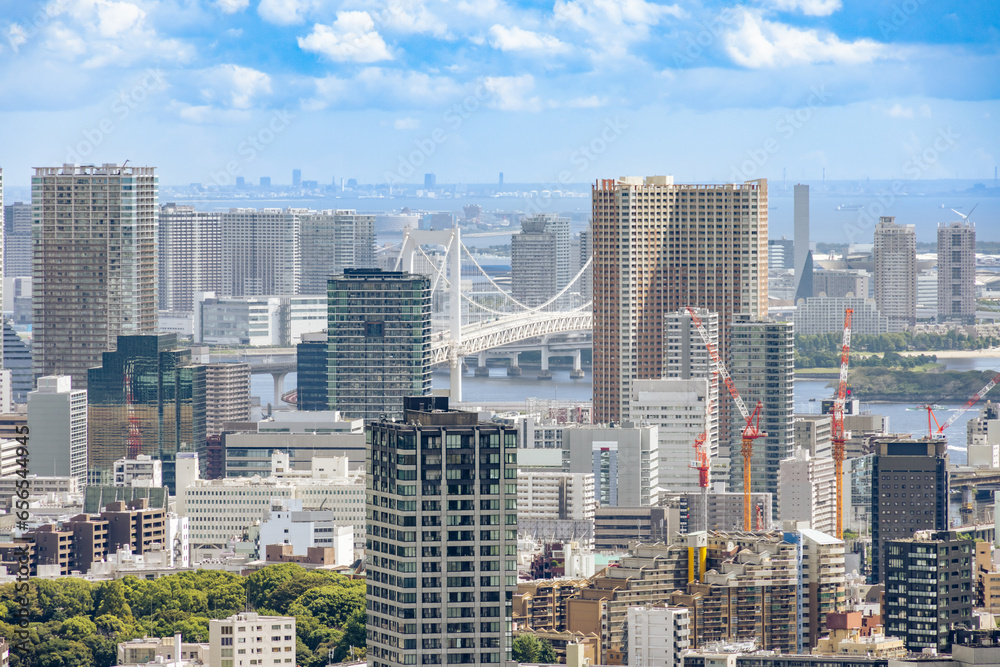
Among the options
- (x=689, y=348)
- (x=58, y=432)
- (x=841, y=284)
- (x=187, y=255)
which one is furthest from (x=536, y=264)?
→ (x=58, y=432)

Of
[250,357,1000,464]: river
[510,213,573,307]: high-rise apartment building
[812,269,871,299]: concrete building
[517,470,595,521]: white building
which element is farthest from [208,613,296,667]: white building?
[510,213,573,307]: high-rise apartment building

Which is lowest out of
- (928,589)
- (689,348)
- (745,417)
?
(928,589)

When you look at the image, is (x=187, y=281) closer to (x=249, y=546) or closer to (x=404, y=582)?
(x=249, y=546)

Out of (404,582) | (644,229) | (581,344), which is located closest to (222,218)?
(581,344)

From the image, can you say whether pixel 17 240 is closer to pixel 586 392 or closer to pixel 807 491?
pixel 586 392

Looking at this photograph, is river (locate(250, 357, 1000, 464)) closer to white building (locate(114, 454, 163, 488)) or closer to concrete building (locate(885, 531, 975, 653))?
white building (locate(114, 454, 163, 488))

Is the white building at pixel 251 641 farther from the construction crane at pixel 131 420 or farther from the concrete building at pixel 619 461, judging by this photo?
the construction crane at pixel 131 420
